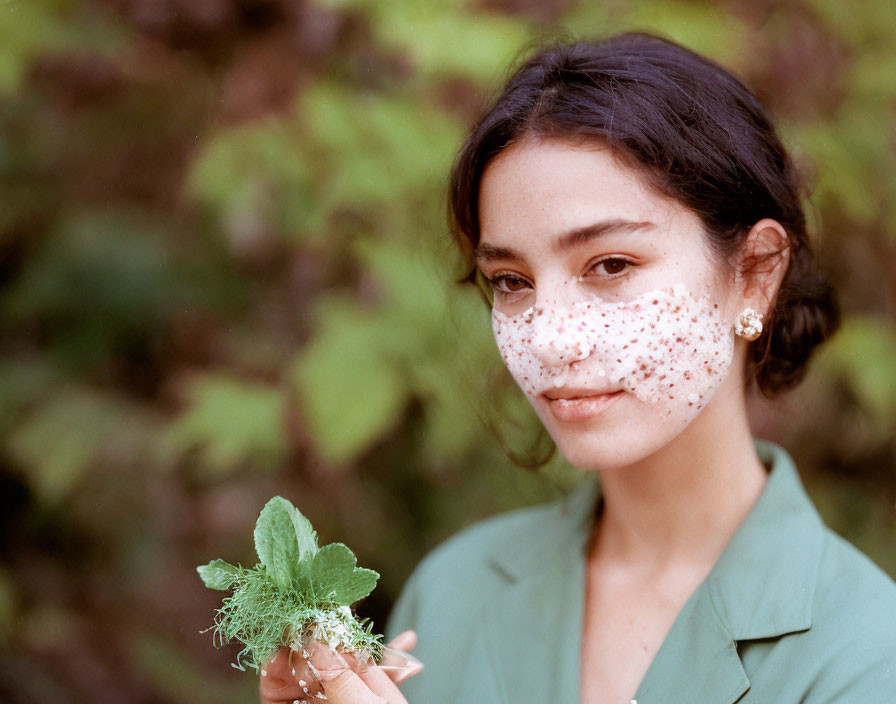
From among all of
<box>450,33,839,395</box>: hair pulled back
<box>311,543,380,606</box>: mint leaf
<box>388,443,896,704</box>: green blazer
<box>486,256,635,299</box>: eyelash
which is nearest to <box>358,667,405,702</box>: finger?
<box>311,543,380,606</box>: mint leaf

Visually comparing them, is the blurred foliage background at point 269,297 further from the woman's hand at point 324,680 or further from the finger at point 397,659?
the woman's hand at point 324,680

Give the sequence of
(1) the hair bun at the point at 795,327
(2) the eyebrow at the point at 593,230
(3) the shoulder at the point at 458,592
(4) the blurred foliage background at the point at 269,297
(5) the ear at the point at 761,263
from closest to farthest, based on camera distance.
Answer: (2) the eyebrow at the point at 593,230 → (5) the ear at the point at 761,263 → (1) the hair bun at the point at 795,327 → (3) the shoulder at the point at 458,592 → (4) the blurred foliage background at the point at 269,297

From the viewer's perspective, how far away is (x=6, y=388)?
9.41 feet

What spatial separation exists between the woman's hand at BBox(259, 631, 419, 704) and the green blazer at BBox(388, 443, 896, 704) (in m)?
0.37

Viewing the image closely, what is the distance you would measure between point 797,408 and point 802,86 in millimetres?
901

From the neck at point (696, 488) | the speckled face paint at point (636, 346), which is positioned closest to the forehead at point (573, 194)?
the speckled face paint at point (636, 346)

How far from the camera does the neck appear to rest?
1.53m

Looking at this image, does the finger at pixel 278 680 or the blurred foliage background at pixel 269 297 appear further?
the blurred foliage background at pixel 269 297

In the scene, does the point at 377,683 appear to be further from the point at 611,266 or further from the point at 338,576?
the point at 611,266

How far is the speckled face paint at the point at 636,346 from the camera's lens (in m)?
1.37

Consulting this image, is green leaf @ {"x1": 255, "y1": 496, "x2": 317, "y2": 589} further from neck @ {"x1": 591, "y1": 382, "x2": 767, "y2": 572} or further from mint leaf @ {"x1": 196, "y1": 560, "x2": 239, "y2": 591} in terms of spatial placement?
neck @ {"x1": 591, "y1": 382, "x2": 767, "y2": 572}

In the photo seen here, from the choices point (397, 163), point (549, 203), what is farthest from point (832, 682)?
point (397, 163)

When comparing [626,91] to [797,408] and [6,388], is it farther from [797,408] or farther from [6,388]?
[6,388]

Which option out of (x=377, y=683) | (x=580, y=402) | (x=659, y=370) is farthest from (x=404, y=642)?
(x=659, y=370)
